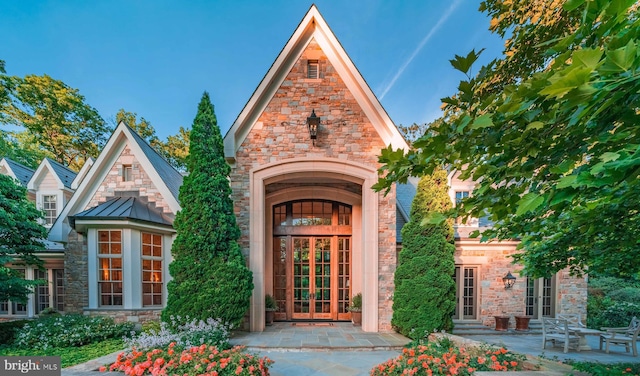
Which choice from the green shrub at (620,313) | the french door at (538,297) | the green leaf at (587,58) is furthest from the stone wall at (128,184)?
the green shrub at (620,313)

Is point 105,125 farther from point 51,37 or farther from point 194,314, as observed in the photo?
point 194,314

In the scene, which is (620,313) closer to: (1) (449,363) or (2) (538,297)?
(2) (538,297)

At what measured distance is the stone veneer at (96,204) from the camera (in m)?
7.50

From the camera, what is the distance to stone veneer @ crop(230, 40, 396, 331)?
268 inches

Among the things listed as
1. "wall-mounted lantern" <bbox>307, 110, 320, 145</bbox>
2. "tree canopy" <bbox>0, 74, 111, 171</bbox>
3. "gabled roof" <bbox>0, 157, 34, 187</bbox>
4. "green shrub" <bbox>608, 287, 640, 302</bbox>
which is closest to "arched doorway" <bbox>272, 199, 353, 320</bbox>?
"wall-mounted lantern" <bbox>307, 110, 320, 145</bbox>

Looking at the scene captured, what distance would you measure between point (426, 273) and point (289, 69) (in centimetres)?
649

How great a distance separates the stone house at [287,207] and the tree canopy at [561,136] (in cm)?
448

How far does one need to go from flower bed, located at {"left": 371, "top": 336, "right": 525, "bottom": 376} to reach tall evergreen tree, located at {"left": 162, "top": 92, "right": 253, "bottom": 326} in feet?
11.4

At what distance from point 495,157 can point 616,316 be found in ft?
43.9

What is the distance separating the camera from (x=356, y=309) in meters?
7.54

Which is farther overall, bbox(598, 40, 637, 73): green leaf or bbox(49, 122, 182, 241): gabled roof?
bbox(49, 122, 182, 241): gabled roof

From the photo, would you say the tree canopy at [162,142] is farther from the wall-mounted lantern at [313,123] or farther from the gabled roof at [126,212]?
the wall-mounted lantern at [313,123]

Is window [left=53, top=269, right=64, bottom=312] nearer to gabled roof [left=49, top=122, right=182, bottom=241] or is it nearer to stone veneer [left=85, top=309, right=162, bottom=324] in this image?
gabled roof [left=49, top=122, right=182, bottom=241]

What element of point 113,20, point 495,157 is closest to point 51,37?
point 113,20
